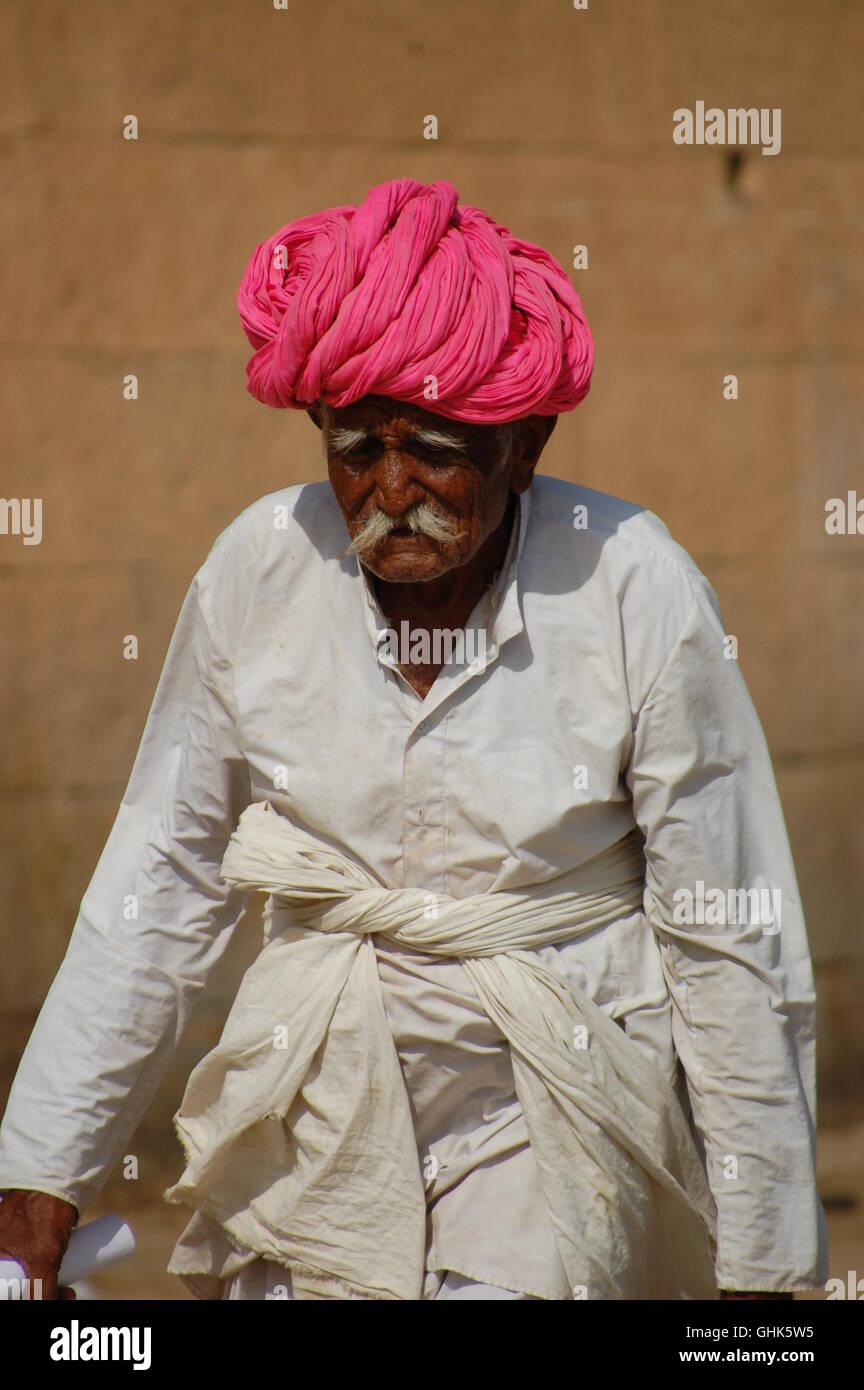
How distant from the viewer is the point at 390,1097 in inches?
107

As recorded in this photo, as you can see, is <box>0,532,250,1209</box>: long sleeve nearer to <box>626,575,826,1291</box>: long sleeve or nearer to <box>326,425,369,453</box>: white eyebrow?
<box>326,425,369,453</box>: white eyebrow

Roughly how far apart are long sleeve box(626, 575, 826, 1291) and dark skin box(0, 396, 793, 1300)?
0.34ft

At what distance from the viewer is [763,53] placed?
16.7ft

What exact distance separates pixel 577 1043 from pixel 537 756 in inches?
17.0

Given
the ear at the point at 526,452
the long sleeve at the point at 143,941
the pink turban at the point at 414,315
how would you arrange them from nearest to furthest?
the pink turban at the point at 414,315, the ear at the point at 526,452, the long sleeve at the point at 143,941

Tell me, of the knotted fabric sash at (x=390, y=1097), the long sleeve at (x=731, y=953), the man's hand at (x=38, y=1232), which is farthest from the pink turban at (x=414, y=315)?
the man's hand at (x=38, y=1232)

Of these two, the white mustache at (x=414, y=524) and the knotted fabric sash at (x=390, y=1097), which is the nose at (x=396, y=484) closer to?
the white mustache at (x=414, y=524)

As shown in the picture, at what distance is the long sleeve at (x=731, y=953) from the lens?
271 cm

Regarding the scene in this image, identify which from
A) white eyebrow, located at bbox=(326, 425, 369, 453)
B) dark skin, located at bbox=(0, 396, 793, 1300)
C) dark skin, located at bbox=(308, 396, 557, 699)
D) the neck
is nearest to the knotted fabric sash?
dark skin, located at bbox=(0, 396, 793, 1300)

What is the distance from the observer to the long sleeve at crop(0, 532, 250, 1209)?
2.88 m

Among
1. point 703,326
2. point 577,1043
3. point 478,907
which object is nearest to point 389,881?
point 478,907

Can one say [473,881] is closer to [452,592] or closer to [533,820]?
[533,820]

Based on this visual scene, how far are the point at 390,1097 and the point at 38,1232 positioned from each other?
60 cm

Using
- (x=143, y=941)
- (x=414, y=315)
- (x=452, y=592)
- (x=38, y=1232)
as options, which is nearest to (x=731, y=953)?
(x=452, y=592)
